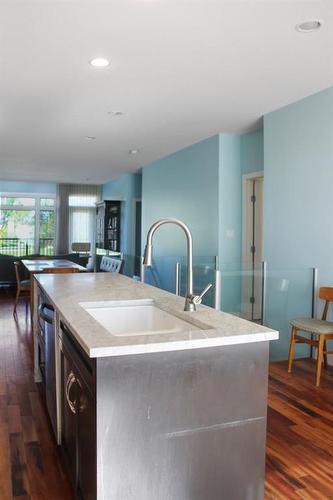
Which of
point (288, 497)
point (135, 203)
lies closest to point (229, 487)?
point (288, 497)

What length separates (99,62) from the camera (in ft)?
11.1

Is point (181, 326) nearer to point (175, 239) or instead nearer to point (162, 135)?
point (162, 135)

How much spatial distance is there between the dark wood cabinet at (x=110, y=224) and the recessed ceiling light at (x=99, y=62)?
718 centimetres

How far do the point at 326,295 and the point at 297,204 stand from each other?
104cm

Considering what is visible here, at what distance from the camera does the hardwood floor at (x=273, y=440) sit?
2.04 m

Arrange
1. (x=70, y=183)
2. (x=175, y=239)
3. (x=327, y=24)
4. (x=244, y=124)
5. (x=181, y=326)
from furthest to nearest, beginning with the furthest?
1. (x=70, y=183)
2. (x=175, y=239)
3. (x=244, y=124)
4. (x=327, y=24)
5. (x=181, y=326)

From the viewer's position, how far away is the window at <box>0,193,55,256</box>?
469 inches

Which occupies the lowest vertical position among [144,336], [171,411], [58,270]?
[171,411]

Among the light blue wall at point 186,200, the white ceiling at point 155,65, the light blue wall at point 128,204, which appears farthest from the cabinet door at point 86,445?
the light blue wall at point 128,204

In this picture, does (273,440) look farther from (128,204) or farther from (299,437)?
(128,204)

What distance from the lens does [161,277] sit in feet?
21.0

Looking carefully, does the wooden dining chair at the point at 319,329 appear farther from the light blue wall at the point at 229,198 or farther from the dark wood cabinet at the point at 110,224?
the dark wood cabinet at the point at 110,224

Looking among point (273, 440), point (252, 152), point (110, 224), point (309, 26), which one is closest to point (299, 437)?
point (273, 440)

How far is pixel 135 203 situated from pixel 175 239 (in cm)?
306
